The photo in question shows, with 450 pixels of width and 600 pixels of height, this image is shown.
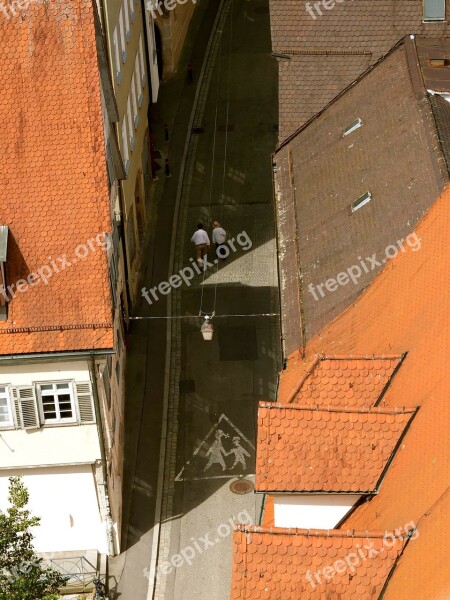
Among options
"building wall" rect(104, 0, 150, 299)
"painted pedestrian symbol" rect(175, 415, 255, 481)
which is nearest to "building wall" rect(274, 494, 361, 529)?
"painted pedestrian symbol" rect(175, 415, 255, 481)

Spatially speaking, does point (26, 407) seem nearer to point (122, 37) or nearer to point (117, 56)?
point (117, 56)

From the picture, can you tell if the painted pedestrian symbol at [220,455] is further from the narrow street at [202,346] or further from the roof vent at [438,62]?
the roof vent at [438,62]

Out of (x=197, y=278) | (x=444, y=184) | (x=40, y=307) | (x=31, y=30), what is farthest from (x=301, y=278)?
(x=197, y=278)

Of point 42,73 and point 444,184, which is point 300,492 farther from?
point 42,73

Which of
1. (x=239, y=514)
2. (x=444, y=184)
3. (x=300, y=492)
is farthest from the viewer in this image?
(x=239, y=514)

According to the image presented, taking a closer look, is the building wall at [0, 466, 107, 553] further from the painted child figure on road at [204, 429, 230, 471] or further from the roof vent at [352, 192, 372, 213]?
the roof vent at [352, 192, 372, 213]

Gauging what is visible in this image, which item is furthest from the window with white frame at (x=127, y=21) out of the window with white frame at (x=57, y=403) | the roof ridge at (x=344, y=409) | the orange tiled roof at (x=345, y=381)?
the roof ridge at (x=344, y=409)
